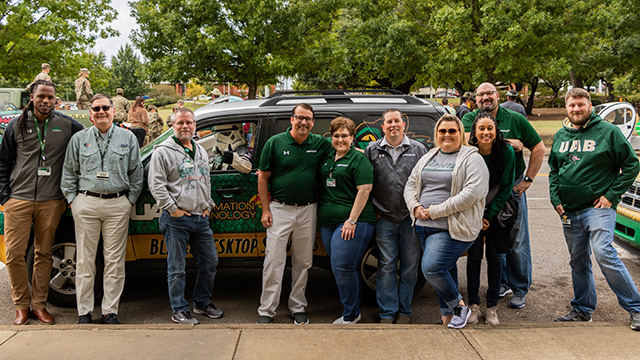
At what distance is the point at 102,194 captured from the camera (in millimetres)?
4422

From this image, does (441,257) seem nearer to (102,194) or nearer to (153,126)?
(102,194)

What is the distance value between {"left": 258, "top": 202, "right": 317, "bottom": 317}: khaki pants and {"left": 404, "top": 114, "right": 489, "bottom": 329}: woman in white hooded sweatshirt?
0.91 metres

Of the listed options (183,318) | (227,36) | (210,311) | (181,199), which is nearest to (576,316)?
(210,311)

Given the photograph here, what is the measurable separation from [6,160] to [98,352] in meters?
1.85

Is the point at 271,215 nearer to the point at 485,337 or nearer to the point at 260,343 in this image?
the point at 260,343

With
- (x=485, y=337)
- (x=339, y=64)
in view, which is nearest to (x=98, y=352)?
(x=485, y=337)

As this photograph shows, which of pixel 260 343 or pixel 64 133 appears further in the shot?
pixel 64 133

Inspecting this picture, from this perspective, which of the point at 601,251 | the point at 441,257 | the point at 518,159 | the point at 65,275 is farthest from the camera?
the point at 65,275

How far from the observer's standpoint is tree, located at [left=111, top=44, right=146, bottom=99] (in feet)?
255

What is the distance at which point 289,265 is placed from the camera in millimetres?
4980

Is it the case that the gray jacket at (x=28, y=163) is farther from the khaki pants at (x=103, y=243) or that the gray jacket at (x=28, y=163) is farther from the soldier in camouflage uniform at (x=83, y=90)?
the soldier in camouflage uniform at (x=83, y=90)

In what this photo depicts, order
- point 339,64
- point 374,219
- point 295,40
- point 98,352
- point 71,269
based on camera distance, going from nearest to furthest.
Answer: point 98,352 → point 374,219 → point 71,269 → point 295,40 → point 339,64

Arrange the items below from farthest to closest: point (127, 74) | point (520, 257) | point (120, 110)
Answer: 1. point (127, 74)
2. point (120, 110)
3. point (520, 257)

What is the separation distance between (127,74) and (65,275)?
81222mm
